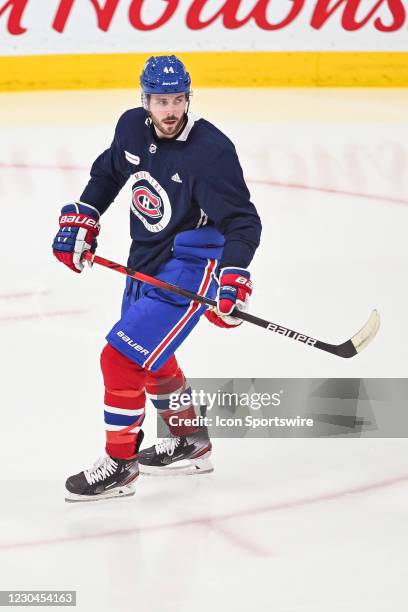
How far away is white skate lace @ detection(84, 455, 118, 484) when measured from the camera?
9.96ft

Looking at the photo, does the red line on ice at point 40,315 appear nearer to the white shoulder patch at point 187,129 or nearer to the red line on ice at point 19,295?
the red line on ice at point 19,295

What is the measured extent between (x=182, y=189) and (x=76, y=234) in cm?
34

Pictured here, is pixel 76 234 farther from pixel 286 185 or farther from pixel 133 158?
pixel 286 185

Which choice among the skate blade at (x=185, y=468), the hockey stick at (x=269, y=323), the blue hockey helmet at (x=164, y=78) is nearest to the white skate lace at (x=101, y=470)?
the skate blade at (x=185, y=468)

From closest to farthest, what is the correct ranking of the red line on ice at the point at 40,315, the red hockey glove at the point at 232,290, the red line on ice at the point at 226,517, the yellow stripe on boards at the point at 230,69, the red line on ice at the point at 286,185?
the red line on ice at the point at 226,517 → the red hockey glove at the point at 232,290 → the red line on ice at the point at 40,315 → the red line on ice at the point at 286,185 → the yellow stripe on boards at the point at 230,69

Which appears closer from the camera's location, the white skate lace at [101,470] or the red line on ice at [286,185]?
the white skate lace at [101,470]

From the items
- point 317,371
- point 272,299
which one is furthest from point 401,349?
point 272,299

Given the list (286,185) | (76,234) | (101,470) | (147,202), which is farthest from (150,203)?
(286,185)

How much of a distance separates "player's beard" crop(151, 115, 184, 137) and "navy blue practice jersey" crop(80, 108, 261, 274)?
0.02 m

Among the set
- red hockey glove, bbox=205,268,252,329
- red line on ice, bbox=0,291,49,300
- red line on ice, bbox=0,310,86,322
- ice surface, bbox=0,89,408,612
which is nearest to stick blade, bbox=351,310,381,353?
ice surface, bbox=0,89,408,612

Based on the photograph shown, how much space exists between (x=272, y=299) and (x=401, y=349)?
720mm

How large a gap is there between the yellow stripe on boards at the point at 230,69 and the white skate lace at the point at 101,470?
252 inches

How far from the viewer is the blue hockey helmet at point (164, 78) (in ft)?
9.48

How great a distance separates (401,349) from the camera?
13.5 feet
